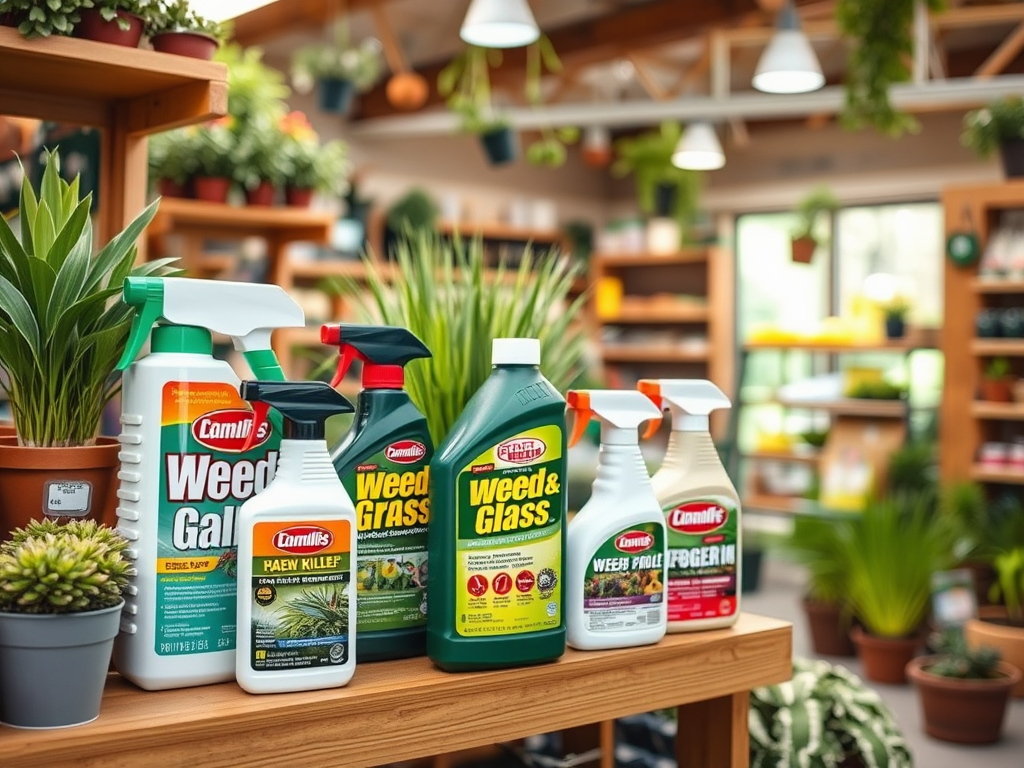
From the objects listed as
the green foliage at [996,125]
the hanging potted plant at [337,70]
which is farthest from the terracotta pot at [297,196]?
the green foliage at [996,125]

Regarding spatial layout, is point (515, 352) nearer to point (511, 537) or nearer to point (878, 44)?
point (511, 537)

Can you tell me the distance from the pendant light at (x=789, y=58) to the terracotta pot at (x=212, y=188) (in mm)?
2259

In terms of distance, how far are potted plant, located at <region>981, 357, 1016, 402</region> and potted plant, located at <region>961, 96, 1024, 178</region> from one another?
0.95 meters

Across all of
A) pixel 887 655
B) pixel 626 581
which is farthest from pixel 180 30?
pixel 887 655

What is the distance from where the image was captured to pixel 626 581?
3.79 feet

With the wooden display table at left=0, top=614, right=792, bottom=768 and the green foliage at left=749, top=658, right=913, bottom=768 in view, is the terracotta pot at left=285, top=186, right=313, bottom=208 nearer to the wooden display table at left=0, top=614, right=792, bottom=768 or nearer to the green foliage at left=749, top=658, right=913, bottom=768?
the green foliage at left=749, top=658, right=913, bottom=768

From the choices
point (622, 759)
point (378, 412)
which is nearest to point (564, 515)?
point (378, 412)

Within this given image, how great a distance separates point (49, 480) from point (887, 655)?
12.3ft

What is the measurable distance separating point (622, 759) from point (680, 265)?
7301mm

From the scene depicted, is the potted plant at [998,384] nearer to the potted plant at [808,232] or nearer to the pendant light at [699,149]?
the potted plant at [808,232]

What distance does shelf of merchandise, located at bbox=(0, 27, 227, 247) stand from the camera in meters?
1.21

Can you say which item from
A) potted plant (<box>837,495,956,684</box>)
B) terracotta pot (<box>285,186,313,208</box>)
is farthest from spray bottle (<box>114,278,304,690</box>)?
potted plant (<box>837,495,956,684</box>)

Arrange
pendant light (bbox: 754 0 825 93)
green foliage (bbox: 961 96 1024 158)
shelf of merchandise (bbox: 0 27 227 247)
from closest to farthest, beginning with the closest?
shelf of merchandise (bbox: 0 27 227 247), pendant light (bbox: 754 0 825 93), green foliage (bbox: 961 96 1024 158)

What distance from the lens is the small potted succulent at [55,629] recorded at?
33.9 inches
